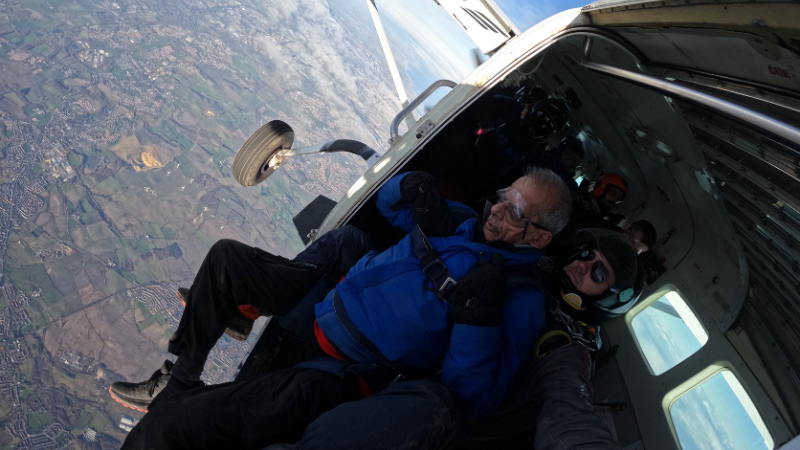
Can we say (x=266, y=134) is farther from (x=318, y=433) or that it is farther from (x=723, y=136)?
(x=723, y=136)

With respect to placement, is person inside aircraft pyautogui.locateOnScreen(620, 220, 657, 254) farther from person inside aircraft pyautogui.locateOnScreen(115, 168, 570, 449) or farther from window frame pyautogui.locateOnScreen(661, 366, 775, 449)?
person inside aircraft pyautogui.locateOnScreen(115, 168, 570, 449)

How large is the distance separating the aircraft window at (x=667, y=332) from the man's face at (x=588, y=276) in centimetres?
89

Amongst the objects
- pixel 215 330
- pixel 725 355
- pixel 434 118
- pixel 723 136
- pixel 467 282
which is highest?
pixel 723 136

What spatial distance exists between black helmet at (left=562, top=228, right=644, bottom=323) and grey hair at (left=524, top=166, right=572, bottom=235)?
0.25 meters

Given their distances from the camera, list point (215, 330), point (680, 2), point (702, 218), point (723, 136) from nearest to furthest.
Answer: point (680, 2) → point (723, 136) → point (215, 330) → point (702, 218)

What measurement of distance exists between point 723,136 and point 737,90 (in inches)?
18.8

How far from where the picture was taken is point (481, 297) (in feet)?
5.02

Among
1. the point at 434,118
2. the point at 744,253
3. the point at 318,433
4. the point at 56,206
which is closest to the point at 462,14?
the point at 434,118

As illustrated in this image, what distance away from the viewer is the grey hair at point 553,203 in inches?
74.0

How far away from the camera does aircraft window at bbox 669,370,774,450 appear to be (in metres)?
1.79

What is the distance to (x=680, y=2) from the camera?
1356 mm

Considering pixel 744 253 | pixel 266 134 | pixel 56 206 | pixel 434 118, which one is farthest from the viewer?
pixel 56 206

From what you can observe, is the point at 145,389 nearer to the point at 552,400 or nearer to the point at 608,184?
the point at 552,400

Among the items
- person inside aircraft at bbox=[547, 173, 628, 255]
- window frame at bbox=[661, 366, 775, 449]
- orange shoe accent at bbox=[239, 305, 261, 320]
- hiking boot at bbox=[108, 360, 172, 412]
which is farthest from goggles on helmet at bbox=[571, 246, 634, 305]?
hiking boot at bbox=[108, 360, 172, 412]
